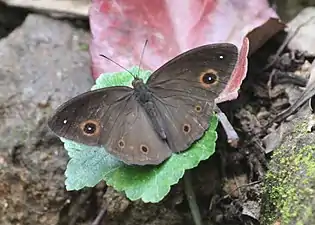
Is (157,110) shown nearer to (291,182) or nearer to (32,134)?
(291,182)

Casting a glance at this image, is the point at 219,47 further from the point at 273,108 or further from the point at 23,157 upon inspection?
the point at 23,157

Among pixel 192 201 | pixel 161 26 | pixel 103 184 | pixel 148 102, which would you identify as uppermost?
pixel 148 102

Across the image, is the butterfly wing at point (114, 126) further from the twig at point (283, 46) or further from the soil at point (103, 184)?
the twig at point (283, 46)

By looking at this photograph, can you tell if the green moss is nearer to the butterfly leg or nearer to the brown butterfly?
the butterfly leg

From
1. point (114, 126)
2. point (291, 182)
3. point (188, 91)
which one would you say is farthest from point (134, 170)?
point (291, 182)

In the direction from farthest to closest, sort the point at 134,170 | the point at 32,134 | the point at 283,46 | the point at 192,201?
the point at 283,46
the point at 32,134
the point at 192,201
the point at 134,170

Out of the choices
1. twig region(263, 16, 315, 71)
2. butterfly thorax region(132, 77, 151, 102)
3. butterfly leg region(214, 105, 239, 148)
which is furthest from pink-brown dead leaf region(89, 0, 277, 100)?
butterfly thorax region(132, 77, 151, 102)

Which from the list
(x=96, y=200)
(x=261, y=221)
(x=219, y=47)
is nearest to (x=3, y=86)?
(x=96, y=200)
